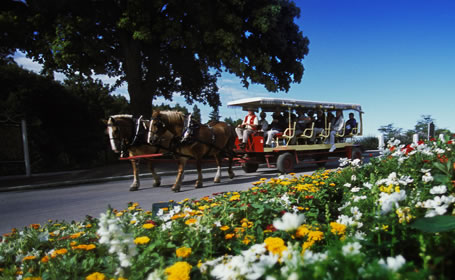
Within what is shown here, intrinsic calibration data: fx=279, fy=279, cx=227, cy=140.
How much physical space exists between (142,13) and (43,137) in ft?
24.7

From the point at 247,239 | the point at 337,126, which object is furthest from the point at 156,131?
the point at 337,126

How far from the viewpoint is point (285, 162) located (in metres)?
9.39

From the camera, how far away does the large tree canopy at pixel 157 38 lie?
11.0 m

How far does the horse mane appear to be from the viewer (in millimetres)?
7109

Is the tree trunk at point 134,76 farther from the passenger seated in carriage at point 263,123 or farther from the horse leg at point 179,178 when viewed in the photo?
the horse leg at point 179,178

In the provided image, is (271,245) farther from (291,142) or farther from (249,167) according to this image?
(249,167)

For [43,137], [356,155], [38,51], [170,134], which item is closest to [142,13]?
[38,51]

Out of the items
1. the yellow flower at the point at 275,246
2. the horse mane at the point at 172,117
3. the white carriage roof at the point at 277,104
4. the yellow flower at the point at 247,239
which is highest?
the white carriage roof at the point at 277,104

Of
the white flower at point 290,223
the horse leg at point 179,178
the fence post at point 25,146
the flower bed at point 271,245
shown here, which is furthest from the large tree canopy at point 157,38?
the white flower at point 290,223

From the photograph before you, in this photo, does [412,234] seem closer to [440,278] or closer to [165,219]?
[440,278]

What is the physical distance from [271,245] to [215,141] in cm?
692

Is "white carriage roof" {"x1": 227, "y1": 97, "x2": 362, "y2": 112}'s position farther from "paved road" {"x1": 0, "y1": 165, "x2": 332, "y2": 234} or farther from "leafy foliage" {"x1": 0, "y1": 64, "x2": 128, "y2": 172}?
"leafy foliage" {"x1": 0, "y1": 64, "x2": 128, "y2": 172}

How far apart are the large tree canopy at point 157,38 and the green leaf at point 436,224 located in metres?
11.5

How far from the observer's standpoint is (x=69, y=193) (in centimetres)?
740
